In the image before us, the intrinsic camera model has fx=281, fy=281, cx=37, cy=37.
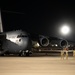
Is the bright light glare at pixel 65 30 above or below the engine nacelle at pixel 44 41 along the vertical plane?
above

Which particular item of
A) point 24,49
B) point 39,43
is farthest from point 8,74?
point 39,43

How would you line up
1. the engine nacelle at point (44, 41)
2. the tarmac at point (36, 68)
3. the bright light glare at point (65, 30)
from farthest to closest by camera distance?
the bright light glare at point (65, 30) → the engine nacelle at point (44, 41) → the tarmac at point (36, 68)

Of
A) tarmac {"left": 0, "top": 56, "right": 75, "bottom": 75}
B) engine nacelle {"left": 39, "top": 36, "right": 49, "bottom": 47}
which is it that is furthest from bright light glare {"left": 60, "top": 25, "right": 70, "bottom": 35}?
tarmac {"left": 0, "top": 56, "right": 75, "bottom": 75}

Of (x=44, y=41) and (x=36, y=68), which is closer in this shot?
(x=36, y=68)

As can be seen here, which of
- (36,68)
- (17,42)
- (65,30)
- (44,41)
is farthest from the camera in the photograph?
(65,30)

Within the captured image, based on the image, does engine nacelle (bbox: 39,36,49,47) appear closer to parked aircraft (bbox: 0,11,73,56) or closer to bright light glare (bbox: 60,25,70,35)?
parked aircraft (bbox: 0,11,73,56)

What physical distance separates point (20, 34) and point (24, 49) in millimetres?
1689

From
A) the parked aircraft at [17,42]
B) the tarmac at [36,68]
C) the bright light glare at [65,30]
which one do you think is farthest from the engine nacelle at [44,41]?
the tarmac at [36,68]

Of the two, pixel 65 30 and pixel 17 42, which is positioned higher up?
pixel 65 30

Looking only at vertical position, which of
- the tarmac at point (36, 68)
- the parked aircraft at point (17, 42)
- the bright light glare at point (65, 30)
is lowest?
the tarmac at point (36, 68)

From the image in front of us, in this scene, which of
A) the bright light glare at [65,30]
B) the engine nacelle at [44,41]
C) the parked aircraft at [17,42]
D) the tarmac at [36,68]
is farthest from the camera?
the bright light glare at [65,30]

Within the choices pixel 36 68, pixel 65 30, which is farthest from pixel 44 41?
pixel 36 68

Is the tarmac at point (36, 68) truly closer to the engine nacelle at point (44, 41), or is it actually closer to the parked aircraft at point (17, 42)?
the parked aircraft at point (17, 42)

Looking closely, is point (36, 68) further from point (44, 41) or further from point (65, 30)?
point (65, 30)
